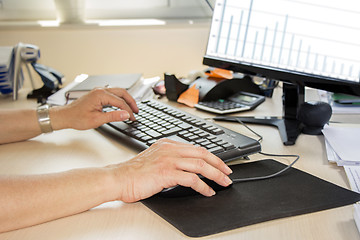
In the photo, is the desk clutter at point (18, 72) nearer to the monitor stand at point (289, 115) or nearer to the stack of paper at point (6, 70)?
the stack of paper at point (6, 70)

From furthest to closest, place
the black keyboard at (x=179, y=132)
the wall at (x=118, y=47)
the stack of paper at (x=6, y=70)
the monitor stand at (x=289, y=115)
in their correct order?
the wall at (x=118, y=47) → the stack of paper at (x=6, y=70) → the monitor stand at (x=289, y=115) → the black keyboard at (x=179, y=132)

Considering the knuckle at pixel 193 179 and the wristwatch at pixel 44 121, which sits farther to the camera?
the wristwatch at pixel 44 121

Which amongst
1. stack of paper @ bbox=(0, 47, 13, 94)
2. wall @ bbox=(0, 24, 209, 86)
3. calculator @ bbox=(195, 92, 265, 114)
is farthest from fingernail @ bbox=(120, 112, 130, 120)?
wall @ bbox=(0, 24, 209, 86)

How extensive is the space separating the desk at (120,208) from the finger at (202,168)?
10 centimetres

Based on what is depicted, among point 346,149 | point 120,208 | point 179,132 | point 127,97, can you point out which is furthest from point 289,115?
point 120,208

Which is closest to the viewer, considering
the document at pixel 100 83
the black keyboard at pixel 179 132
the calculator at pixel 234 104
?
the black keyboard at pixel 179 132

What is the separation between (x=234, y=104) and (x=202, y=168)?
0.55 metres

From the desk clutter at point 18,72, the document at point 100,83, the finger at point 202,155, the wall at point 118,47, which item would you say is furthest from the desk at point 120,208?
the wall at point 118,47

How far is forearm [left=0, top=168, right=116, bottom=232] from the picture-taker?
56 cm

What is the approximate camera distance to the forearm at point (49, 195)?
0.56 meters

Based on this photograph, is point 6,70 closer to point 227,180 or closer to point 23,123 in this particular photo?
point 23,123

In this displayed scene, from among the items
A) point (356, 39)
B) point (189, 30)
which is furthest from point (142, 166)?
point (189, 30)

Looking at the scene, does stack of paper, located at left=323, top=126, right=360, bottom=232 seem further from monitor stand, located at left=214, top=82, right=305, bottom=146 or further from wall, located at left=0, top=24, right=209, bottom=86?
wall, located at left=0, top=24, right=209, bottom=86

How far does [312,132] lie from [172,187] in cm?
46
